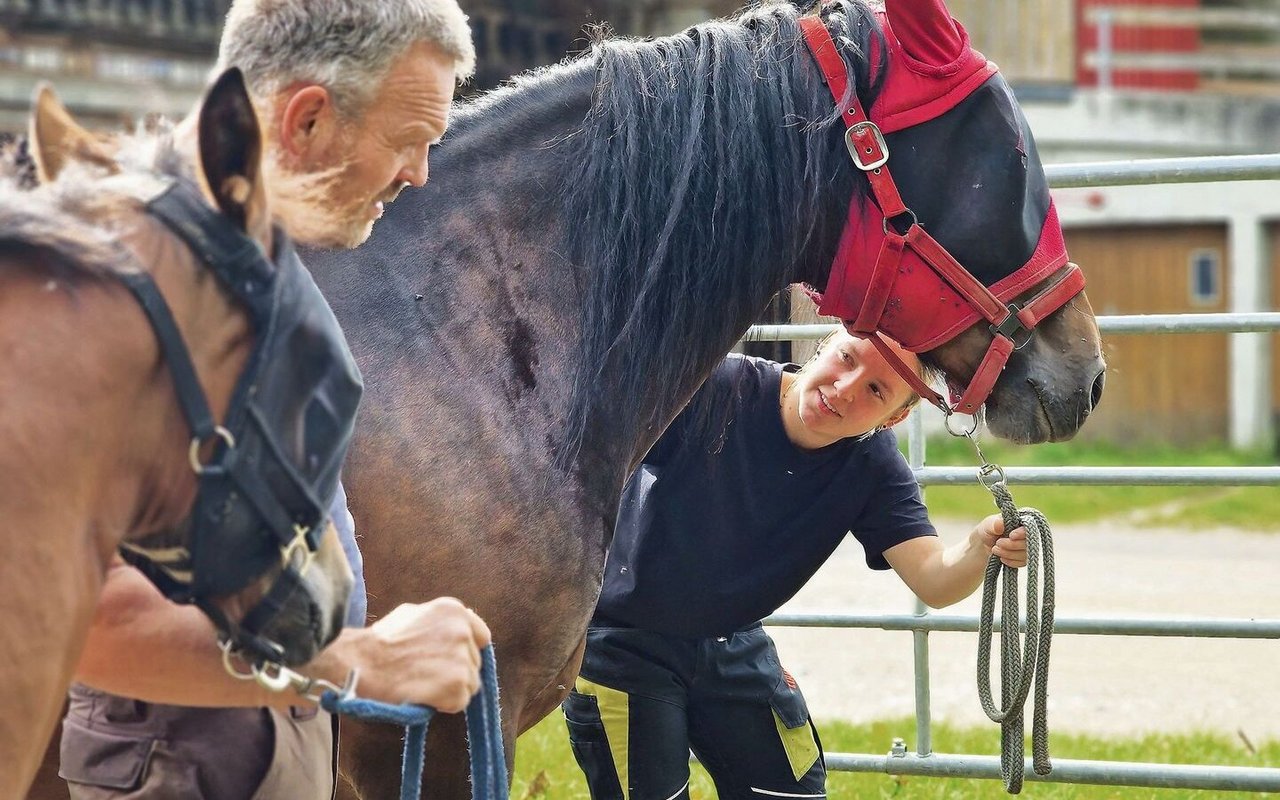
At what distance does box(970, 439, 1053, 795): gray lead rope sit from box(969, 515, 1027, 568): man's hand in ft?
0.07

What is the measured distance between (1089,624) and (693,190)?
1.77 metres

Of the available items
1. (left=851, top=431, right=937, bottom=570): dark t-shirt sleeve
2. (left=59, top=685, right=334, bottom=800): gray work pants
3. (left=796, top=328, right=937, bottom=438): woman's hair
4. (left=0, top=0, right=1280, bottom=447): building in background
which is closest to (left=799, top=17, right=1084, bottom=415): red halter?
(left=796, top=328, right=937, bottom=438): woman's hair

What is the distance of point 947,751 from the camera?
13.9 feet

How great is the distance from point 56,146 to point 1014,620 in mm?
2163

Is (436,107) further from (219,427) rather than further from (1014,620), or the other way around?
(1014,620)

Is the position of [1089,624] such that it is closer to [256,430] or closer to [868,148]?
[868,148]

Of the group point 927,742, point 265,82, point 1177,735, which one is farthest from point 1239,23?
point 265,82

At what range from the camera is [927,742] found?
11.9 ft

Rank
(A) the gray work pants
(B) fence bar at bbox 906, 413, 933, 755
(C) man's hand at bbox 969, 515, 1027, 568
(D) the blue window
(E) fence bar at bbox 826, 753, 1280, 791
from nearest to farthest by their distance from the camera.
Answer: (A) the gray work pants < (C) man's hand at bbox 969, 515, 1027, 568 < (E) fence bar at bbox 826, 753, 1280, 791 < (B) fence bar at bbox 906, 413, 933, 755 < (D) the blue window

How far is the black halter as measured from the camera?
1.17 metres

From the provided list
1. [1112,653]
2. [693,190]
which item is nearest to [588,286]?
[693,190]

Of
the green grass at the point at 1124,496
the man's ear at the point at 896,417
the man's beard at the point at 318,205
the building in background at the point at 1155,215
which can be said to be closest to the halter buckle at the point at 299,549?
the man's beard at the point at 318,205

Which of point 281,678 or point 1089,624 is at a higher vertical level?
point 281,678

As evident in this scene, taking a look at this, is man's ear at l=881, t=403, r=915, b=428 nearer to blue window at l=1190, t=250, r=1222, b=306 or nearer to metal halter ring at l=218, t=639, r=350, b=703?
metal halter ring at l=218, t=639, r=350, b=703
